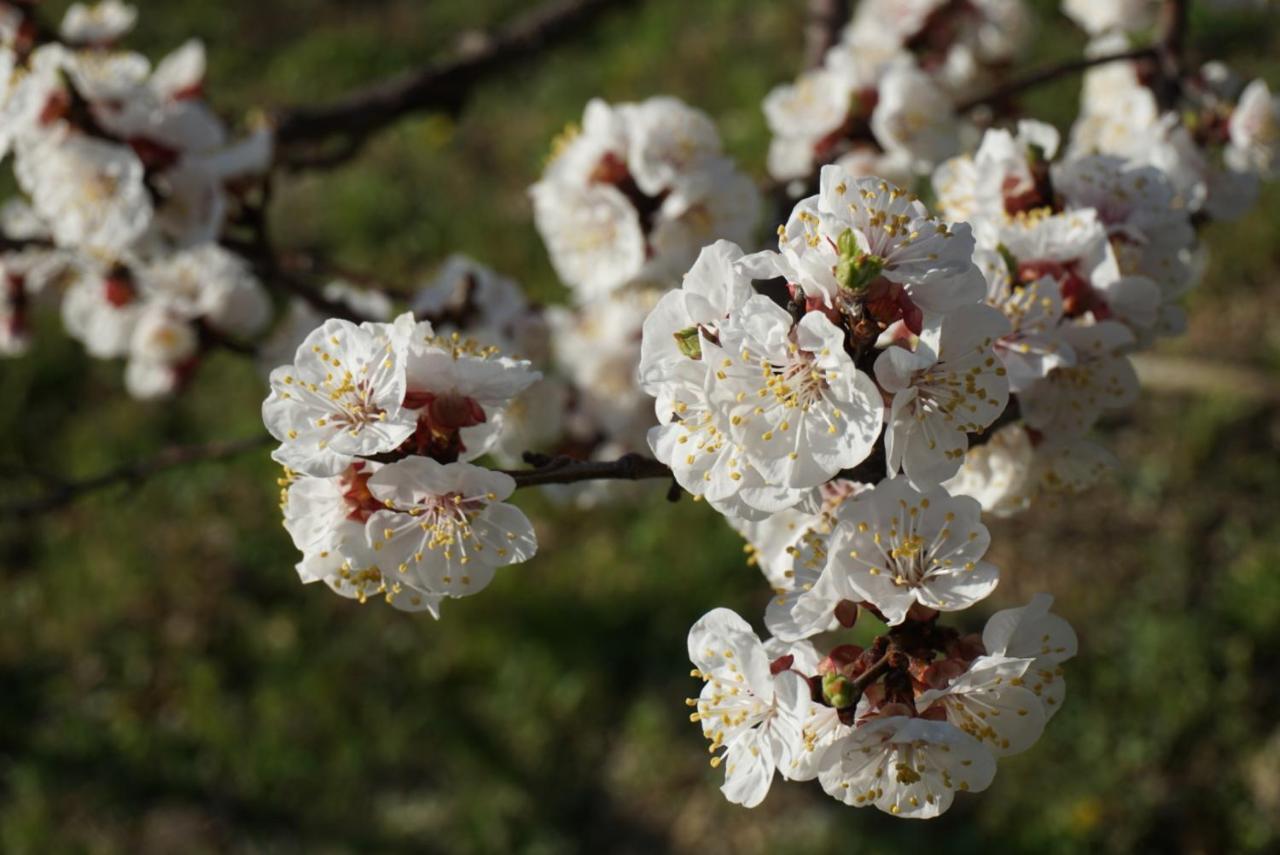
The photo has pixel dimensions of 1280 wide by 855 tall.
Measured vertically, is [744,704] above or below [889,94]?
below

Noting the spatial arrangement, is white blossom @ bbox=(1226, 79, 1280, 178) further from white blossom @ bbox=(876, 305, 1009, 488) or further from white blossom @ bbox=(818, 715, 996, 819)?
white blossom @ bbox=(818, 715, 996, 819)

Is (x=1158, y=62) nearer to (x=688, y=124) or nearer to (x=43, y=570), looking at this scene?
(x=688, y=124)

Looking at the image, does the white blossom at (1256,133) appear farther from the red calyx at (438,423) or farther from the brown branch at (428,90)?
the brown branch at (428,90)

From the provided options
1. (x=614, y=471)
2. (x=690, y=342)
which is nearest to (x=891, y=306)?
(x=690, y=342)

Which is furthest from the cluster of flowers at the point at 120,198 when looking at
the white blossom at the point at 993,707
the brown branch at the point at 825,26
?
the white blossom at the point at 993,707

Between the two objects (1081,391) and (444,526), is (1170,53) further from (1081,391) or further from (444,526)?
(444,526)

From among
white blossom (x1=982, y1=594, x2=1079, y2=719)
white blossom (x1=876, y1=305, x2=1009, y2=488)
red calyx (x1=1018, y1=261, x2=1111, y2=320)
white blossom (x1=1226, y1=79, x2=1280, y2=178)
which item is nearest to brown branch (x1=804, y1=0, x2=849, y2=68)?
white blossom (x1=1226, y1=79, x2=1280, y2=178)

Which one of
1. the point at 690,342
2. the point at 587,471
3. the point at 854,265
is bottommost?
the point at 587,471
